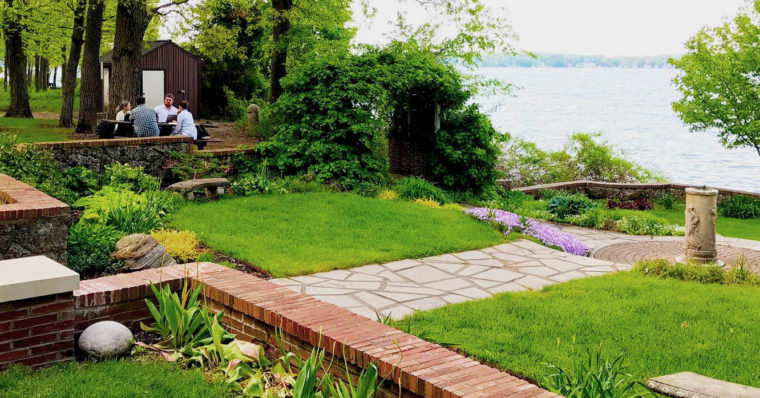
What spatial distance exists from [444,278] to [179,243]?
3360 millimetres

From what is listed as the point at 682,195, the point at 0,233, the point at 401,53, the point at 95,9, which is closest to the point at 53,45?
the point at 95,9

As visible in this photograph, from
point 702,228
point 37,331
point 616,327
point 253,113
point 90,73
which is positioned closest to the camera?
point 37,331

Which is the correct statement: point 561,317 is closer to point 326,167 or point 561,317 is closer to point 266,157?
point 326,167

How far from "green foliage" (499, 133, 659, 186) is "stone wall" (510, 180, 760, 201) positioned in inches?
69.4

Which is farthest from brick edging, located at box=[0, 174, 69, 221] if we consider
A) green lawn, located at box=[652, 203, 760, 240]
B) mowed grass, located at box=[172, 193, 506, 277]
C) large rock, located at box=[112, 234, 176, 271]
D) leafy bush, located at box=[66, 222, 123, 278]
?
green lawn, located at box=[652, 203, 760, 240]

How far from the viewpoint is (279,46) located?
73.1ft

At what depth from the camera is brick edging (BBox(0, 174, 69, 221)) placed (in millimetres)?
8000

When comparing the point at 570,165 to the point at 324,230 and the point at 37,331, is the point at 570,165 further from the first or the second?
the point at 37,331

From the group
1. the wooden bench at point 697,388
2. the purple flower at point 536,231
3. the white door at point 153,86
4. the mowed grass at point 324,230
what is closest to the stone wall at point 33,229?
the mowed grass at point 324,230

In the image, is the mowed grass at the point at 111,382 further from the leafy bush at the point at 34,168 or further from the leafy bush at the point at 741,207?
the leafy bush at the point at 741,207

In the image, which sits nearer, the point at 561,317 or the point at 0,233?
the point at 561,317

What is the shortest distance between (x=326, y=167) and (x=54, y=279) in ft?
35.1

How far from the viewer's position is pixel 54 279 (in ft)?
17.0

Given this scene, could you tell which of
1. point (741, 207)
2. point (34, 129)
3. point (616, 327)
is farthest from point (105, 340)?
point (34, 129)
